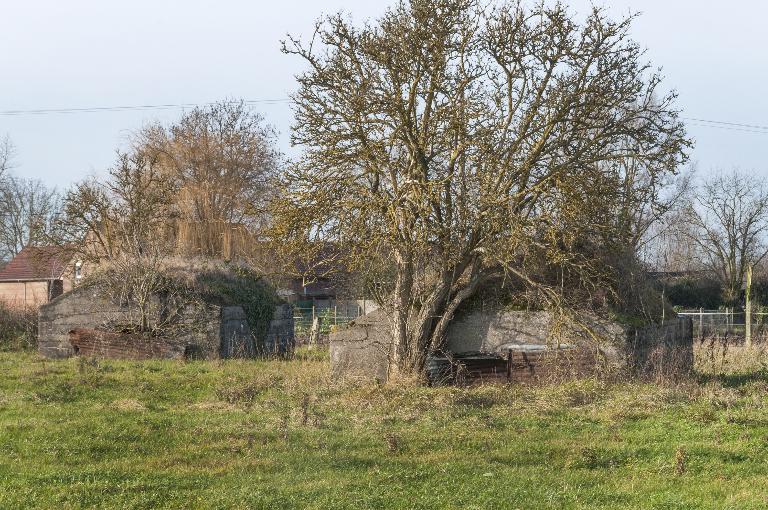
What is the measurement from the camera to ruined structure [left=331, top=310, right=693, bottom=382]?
1727 centimetres

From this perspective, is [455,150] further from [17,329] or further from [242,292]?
[17,329]

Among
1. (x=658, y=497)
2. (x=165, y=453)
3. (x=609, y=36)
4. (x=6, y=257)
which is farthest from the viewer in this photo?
(x=6, y=257)

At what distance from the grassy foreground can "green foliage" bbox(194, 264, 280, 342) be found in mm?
8147

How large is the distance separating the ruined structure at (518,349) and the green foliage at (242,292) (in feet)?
23.2

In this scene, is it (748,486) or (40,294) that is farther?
(40,294)

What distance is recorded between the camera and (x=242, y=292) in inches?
1047

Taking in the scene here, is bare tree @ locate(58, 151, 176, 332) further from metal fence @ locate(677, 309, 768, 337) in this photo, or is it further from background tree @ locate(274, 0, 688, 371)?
metal fence @ locate(677, 309, 768, 337)

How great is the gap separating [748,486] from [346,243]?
922 centimetres

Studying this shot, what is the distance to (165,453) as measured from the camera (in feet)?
36.3

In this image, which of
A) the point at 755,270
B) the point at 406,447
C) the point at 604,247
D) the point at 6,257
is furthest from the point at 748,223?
the point at 6,257

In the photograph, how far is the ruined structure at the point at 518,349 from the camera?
17.3 m

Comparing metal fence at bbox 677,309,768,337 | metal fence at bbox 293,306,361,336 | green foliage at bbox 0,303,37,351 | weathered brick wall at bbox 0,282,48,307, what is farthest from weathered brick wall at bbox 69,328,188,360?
weathered brick wall at bbox 0,282,48,307

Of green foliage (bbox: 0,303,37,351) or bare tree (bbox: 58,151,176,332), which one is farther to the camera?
green foliage (bbox: 0,303,37,351)

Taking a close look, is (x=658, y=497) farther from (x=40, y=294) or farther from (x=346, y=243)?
(x=40, y=294)
